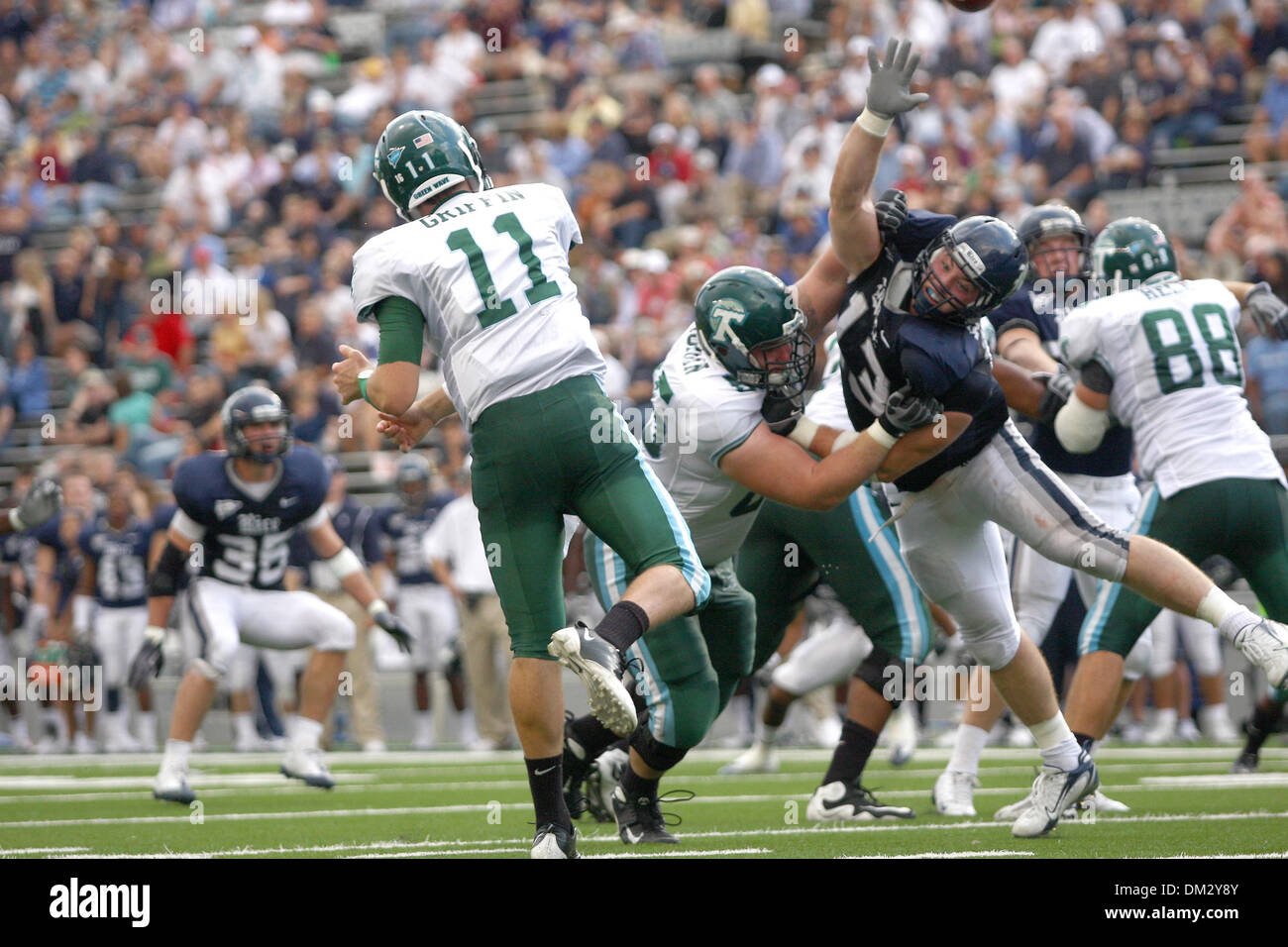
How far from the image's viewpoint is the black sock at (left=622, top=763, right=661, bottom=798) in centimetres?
529

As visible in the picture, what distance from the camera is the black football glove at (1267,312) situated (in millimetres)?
6031

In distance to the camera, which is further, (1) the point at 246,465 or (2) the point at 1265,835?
(1) the point at 246,465

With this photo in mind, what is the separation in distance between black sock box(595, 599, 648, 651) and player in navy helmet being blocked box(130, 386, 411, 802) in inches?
139

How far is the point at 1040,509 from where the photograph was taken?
4855mm

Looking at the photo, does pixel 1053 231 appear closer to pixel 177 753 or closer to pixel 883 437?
pixel 883 437

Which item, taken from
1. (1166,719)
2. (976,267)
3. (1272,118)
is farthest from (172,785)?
(1272,118)

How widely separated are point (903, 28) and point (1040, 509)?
35.1 ft

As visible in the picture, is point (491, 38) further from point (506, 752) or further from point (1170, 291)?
point (1170, 291)

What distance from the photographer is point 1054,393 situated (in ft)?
19.2

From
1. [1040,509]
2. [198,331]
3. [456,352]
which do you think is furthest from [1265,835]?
[198,331]

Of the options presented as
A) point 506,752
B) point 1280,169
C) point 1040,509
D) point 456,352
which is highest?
point 1280,169

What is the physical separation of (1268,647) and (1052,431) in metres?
1.88

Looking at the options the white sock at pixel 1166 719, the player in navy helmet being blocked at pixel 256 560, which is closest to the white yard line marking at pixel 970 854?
the player in navy helmet being blocked at pixel 256 560

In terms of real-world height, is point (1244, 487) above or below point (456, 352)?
below
